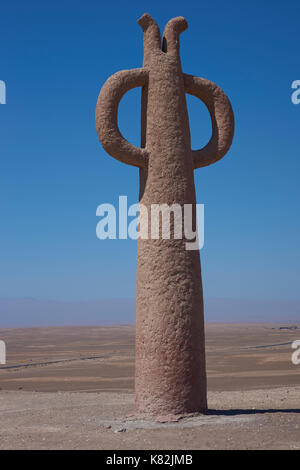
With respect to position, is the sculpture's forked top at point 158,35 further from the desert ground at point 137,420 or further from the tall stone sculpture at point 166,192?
the desert ground at point 137,420

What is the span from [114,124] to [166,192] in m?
1.48

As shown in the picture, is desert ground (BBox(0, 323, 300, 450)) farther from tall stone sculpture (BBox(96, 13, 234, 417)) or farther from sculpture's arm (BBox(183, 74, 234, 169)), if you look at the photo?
sculpture's arm (BBox(183, 74, 234, 169))

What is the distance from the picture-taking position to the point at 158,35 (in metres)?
10.1

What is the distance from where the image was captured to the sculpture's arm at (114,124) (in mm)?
9477

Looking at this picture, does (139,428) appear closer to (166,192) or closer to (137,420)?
(137,420)

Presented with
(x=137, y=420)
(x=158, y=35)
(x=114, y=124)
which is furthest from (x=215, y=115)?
(x=137, y=420)

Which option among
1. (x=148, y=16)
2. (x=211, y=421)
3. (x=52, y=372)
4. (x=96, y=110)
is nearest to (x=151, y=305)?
(x=211, y=421)

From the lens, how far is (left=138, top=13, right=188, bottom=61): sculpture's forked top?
10.0m

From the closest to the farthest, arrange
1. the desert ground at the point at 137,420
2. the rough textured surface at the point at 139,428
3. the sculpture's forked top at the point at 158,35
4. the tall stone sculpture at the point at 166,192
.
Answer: the rough textured surface at the point at 139,428 < the desert ground at the point at 137,420 < the tall stone sculpture at the point at 166,192 < the sculpture's forked top at the point at 158,35

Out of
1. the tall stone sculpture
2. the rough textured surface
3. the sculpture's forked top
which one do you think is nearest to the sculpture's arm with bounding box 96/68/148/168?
the tall stone sculpture

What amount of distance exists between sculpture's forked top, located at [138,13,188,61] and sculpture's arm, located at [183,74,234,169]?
0.60 metres

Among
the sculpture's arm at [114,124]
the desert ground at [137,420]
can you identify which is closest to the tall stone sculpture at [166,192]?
the sculpture's arm at [114,124]

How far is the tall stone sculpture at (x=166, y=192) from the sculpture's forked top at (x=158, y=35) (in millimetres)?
17

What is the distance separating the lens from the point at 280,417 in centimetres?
886
